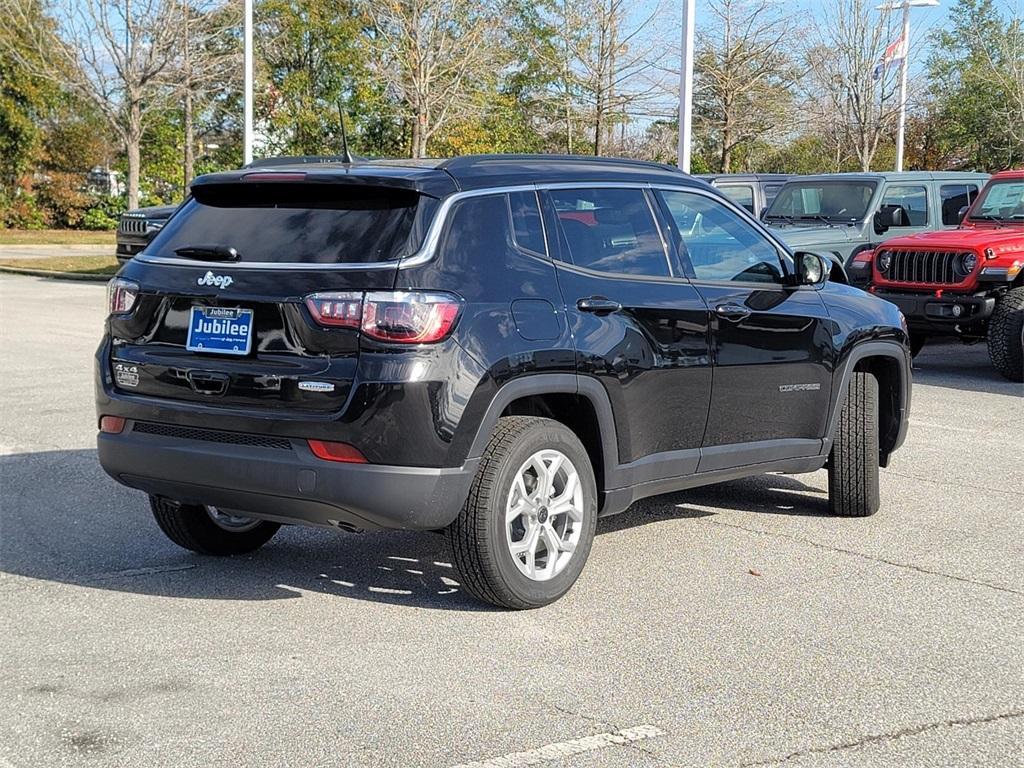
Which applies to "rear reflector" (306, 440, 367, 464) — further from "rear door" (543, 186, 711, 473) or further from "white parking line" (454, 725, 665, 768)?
"white parking line" (454, 725, 665, 768)

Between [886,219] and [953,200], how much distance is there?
1.26m

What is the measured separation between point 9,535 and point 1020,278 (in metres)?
9.76

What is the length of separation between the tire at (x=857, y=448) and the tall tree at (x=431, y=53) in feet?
84.7

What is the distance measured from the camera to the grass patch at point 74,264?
90.5 feet

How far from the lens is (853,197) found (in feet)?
54.1

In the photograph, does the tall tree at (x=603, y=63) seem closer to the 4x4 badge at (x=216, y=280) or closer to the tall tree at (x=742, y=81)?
the tall tree at (x=742, y=81)

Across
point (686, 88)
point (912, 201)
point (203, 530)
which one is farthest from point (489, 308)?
point (686, 88)

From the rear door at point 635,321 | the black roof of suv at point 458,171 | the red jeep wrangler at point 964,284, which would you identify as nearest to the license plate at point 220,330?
the black roof of suv at point 458,171

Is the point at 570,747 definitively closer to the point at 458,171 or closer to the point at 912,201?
the point at 458,171

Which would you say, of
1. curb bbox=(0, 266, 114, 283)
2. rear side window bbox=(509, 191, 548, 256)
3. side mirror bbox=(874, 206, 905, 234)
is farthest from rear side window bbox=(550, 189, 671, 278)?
curb bbox=(0, 266, 114, 283)

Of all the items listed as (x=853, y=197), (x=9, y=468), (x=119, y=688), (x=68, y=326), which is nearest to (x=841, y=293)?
(x=119, y=688)

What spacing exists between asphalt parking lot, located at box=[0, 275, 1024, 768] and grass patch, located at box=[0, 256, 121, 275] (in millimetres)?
20682

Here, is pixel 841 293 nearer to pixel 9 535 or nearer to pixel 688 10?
pixel 9 535

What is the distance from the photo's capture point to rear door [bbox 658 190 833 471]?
6.33 meters
